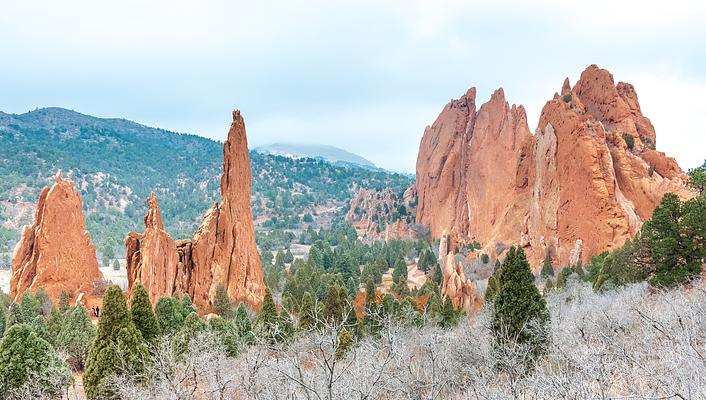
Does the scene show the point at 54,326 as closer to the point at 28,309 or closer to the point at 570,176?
the point at 28,309

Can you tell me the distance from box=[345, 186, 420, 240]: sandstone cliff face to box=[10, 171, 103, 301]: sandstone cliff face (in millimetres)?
64315

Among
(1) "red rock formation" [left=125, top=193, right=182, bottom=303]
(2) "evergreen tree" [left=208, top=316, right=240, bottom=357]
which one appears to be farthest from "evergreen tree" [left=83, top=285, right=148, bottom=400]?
(1) "red rock formation" [left=125, top=193, right=182, bottom=303]

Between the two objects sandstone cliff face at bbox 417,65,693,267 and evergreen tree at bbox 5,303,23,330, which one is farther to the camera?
sandstone cliff face at bbox 417,65,693,267

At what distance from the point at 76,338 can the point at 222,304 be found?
12427 millimetres

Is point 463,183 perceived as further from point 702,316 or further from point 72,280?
point 702,316

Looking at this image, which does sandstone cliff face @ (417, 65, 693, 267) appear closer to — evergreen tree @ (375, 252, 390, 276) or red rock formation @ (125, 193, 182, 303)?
evergreen tree @ (375, 252, 390, 276)

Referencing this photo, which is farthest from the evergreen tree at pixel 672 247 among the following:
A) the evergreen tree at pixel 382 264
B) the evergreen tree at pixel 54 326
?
the evergreen tree at pixel 382 264

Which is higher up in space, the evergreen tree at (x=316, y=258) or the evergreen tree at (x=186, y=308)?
the evergreen tree at (x=186, y=308)

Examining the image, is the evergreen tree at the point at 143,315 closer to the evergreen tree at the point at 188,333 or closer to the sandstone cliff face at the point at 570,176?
the evergreen tree at the point at 188,333

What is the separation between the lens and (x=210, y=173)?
191000 millimetres

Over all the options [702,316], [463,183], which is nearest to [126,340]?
[702,316]

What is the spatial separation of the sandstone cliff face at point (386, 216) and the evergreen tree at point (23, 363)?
82.6 m

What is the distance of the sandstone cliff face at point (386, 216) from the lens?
10150 cm

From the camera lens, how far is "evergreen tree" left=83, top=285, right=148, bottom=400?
52.0 ft
